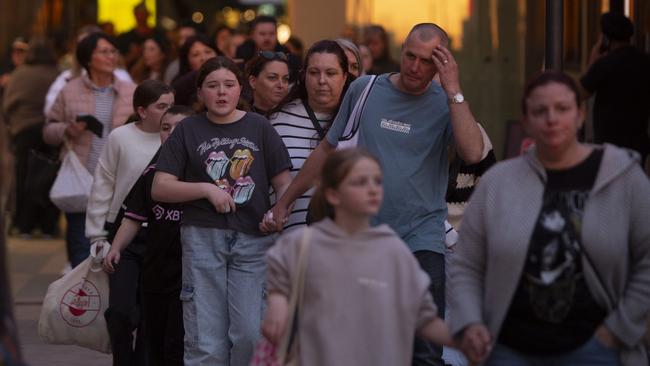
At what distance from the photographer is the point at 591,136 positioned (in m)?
11.9

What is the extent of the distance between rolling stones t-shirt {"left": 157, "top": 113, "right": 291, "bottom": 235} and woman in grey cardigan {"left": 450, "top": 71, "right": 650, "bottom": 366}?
206 cm

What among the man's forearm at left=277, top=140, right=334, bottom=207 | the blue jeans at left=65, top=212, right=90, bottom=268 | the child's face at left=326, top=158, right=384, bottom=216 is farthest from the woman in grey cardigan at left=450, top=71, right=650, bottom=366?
the blue jeans at left=65, top=212, right=90, bottom=268

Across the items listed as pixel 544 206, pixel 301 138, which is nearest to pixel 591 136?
pixel 301 138

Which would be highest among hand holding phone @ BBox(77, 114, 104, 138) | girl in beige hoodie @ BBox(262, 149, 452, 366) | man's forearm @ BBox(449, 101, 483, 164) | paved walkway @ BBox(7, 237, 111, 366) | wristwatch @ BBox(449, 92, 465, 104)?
wristwatch @ BBox(449, 92, 465, 104)

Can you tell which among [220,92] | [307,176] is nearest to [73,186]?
[220,92]

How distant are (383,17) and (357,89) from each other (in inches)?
385

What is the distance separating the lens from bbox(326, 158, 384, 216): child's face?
5.00 meters

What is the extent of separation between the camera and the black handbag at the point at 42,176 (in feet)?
42.1

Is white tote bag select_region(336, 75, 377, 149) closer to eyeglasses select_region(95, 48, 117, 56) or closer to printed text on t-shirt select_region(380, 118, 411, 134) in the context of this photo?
printed text on t-shirt select_region(380, 118, 411, 134)

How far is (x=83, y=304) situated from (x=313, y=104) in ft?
5.56

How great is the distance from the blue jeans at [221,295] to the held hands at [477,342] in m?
2.05

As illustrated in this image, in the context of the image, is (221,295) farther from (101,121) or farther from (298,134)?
(101,121)

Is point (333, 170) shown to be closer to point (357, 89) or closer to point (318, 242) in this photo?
point (318, 242)

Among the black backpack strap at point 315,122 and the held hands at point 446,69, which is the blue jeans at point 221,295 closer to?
the black backpack strap at point 315,122
